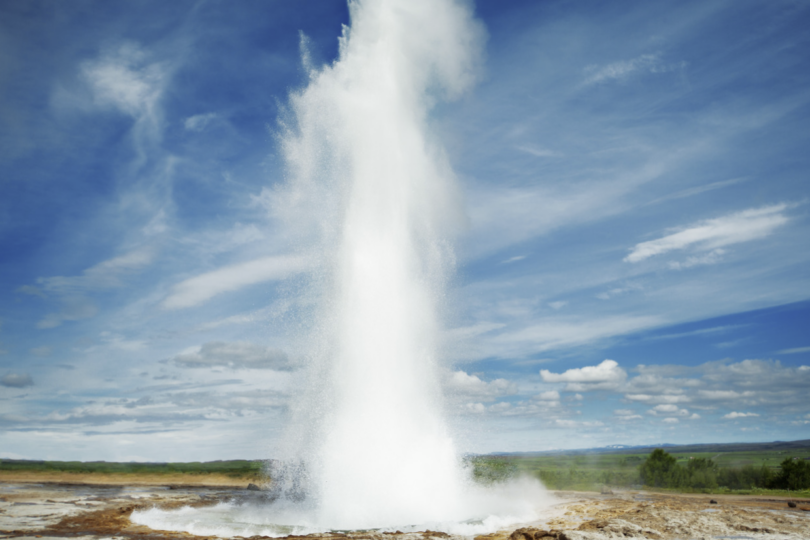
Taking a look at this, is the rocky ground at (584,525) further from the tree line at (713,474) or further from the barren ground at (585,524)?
the tree line at (713,474)

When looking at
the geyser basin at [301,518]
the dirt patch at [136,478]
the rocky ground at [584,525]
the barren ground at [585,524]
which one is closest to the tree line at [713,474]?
the barren ground at [585,524]

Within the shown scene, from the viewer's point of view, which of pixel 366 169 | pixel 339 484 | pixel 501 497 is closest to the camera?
pixel 339 484

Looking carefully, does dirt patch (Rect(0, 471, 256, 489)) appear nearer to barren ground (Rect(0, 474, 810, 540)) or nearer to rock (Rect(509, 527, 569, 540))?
barren ground (Rect(0, 474, 810, 540))

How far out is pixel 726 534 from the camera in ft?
57.7

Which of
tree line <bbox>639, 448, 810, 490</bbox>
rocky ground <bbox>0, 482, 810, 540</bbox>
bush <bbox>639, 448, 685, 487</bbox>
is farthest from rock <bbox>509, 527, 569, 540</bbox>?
bush <bbox>639, 448, 685, 487</bbox>

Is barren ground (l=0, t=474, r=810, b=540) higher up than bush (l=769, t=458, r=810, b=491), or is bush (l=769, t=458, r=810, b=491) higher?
barren ground (l=0, t=474, r=810, b=540)

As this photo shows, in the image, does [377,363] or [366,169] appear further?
[366,169]

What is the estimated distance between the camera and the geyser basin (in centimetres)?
1981

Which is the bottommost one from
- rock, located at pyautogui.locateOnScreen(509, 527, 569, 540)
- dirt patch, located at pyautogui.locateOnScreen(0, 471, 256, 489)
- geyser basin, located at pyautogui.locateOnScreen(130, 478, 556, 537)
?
dirt patch, located at pyautogui.locateOnScreen(0, 471, 256, 489)

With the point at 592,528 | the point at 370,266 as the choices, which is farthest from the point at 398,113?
the point at 592,528

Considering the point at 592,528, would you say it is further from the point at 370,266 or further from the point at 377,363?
the point at 370,266

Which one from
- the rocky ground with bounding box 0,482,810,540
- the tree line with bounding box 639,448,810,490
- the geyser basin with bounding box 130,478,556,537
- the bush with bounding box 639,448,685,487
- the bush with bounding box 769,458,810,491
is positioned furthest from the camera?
the bush with bounding box 639,448,685,487

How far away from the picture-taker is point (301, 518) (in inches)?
876

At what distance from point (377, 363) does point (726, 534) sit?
1566 centimetres
